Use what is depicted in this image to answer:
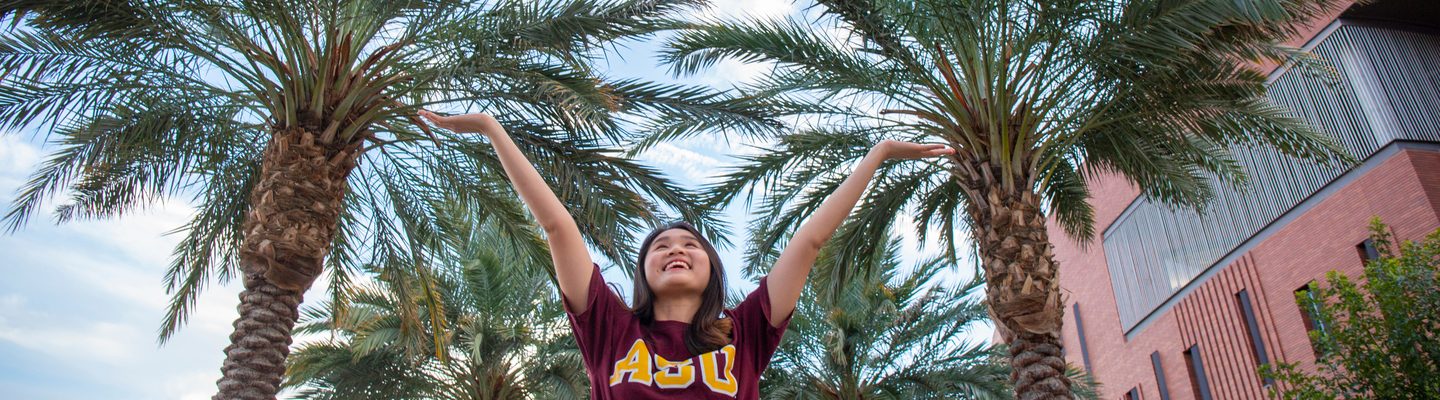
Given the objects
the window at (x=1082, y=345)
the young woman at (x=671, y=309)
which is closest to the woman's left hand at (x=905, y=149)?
the young woman at (x=671, y=309)

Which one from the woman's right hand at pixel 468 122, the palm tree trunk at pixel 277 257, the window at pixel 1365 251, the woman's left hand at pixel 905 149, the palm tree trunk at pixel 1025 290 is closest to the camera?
the woman's right hand at pixel 468 122

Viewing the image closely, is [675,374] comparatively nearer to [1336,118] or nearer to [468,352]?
[468,352]

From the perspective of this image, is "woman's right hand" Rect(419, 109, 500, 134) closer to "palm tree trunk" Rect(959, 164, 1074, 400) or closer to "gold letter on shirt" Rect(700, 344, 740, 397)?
"gold letter on shirt" Rect(700, 344, 740, 397)

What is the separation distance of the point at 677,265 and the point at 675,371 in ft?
1.09

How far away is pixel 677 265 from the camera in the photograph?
260cm

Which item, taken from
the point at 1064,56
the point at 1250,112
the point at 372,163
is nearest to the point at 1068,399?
the point at 1064,56

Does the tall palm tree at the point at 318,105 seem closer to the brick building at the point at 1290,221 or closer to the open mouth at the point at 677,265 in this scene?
the open mouth at the point at 677,265

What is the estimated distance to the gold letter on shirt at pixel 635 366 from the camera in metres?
2.35

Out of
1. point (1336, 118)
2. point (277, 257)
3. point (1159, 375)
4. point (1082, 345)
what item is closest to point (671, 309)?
point (277, 257)

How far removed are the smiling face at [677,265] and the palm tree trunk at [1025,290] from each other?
6.02m

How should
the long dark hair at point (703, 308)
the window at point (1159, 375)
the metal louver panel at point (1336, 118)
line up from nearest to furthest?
the long dark hair at point (703, 308) → the metal louver panel at point (1336, 118) → the window at point (1159, 375)

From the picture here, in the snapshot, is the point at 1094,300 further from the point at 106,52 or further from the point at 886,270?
the point at 106,52

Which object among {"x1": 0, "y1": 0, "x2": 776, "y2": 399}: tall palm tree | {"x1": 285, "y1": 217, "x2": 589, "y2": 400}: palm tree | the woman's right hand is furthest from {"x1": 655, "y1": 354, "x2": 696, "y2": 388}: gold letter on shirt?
{"x1": 285, "y1": 217, "x2": 589, "y2": 400}: palm tree

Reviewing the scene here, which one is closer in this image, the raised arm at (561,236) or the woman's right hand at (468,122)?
the raised arm at (561,236)
